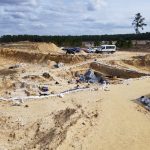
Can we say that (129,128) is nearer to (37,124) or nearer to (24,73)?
(37,124)

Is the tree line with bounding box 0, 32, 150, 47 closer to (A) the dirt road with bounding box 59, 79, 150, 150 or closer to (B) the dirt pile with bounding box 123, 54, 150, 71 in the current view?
(B) the dirt pile with bounding box 123, 54, 150, 71

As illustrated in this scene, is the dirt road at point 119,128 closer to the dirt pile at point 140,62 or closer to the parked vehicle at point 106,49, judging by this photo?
the dirt pile at point 140,62

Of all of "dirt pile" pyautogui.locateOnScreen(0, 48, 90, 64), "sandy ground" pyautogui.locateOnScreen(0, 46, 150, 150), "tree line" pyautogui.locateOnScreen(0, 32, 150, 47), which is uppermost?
"sandy ground" pyautogui.locateOnScreen(0, 46, 150, 150)

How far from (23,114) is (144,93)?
6244 mm

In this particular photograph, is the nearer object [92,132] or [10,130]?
[92,132]

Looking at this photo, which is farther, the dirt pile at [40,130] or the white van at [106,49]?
the white van at [106,49]

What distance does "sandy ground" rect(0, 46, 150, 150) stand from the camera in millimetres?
15531

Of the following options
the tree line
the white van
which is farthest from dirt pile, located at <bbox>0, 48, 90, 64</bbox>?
the tree line

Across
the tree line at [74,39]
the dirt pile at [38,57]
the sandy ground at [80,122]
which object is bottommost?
the tree line at [74,39]

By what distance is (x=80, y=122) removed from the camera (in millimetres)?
17078

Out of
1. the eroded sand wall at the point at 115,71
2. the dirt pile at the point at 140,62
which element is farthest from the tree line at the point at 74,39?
the eroded sand wall at the point at 115,71

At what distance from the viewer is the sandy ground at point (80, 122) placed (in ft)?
51.0

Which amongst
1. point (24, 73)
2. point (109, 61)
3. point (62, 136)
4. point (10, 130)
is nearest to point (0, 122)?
point (10, 130)

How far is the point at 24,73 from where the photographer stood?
3662cm
